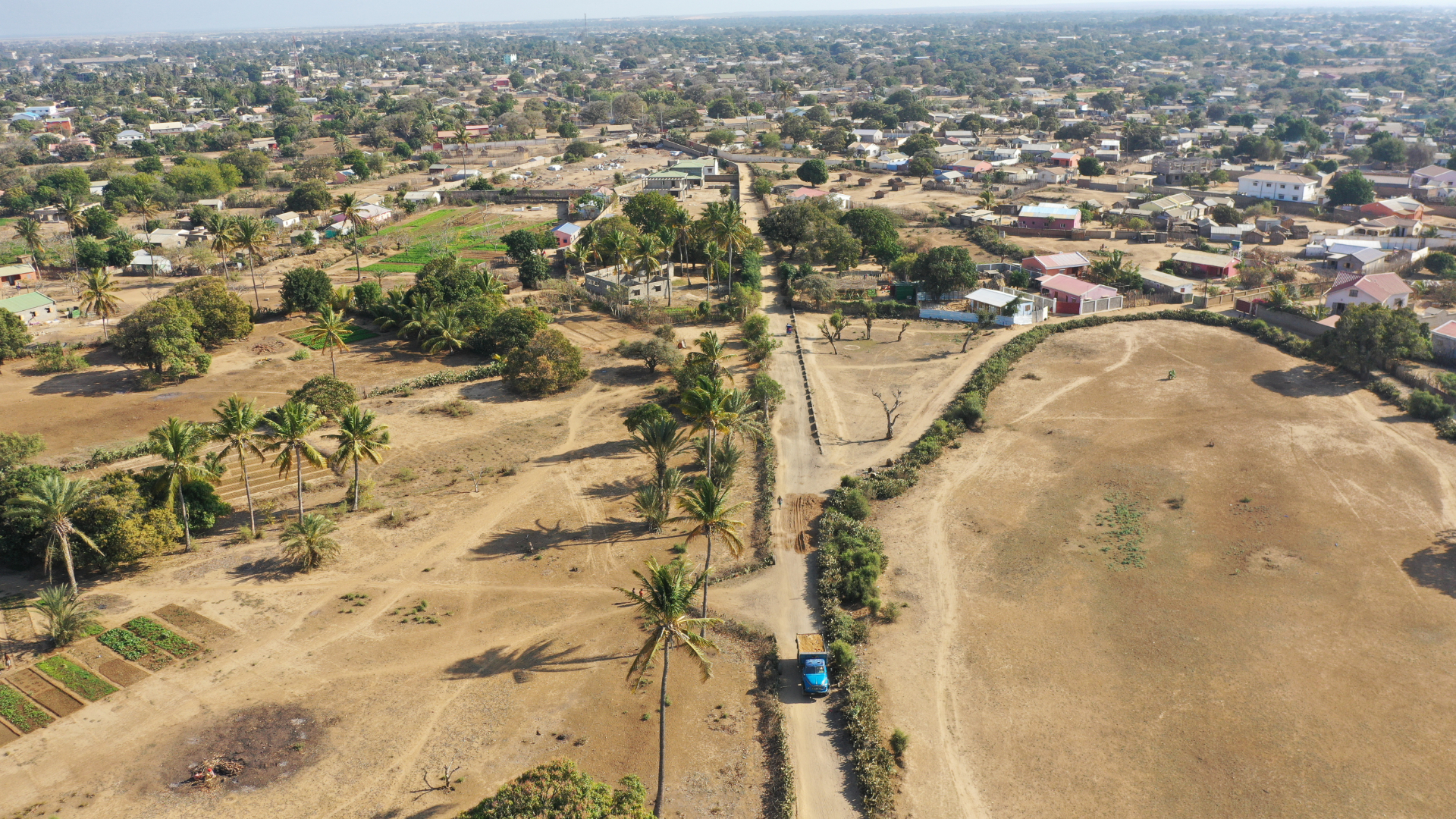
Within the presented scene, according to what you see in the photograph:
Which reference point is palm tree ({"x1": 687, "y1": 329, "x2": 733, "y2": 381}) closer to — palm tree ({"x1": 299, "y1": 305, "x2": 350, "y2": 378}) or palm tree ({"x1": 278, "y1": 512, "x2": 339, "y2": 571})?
palm tree ({"x1": 278, "y1": 512, "x2": 339, "y2": 571})

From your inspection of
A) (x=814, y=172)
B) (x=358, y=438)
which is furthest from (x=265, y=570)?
(x=814, y=172)

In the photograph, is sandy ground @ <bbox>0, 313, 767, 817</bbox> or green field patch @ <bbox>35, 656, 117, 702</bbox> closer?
sandy ground @ <bbox>0, 313, 767, 817</bbox>

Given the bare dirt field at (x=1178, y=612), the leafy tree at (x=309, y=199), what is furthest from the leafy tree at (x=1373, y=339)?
the leafy tree at (x=309, y=199)

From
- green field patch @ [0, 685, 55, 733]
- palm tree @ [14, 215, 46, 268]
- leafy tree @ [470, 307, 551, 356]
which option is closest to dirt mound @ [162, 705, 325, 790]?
green field patch @ [0, 685, 55, 733]

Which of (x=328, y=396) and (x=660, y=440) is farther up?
(x=660, y=440)

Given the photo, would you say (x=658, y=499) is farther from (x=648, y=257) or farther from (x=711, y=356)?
(x=648, y=257)

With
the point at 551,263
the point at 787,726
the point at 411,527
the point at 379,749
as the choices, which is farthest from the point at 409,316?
the point at 787,726

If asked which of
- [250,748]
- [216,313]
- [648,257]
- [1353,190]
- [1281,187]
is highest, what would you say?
[1353,190]
